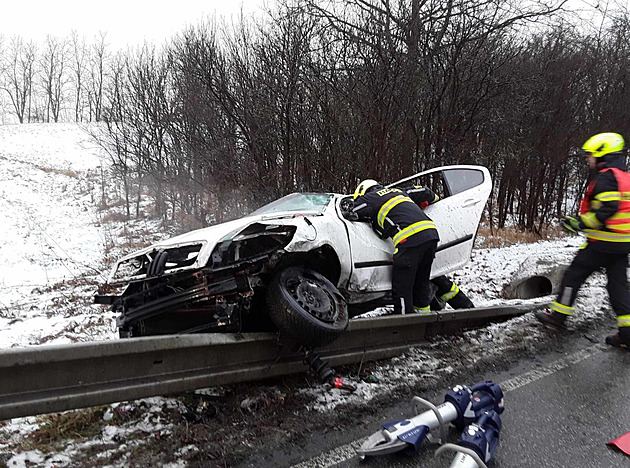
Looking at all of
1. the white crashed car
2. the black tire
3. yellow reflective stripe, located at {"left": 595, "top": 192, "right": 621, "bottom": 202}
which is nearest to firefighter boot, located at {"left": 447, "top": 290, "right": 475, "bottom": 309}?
the white crashed car

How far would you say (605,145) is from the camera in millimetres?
4250

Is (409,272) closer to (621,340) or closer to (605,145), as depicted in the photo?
(621,340)

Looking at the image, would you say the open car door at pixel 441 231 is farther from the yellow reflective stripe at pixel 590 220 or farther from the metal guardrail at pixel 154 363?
the yellow reflective stripe at pixel 590 220

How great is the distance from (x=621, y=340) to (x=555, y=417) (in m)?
1.82

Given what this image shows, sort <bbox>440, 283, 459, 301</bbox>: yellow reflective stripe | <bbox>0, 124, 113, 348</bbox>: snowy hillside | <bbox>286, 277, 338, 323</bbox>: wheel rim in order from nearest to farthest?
<bbox>286, 277, 338, 323</bbox>: wheel rim → <bbox>440, 283, 459, 301</bbox>: yellow reflective stripe → <bbox>0, 124, 113, 348</bbox>: snowy hillside

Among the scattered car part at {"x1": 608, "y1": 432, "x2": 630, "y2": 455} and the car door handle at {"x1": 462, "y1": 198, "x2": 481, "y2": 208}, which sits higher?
the car door handle at {"x1": 462, "y1": 198, "x2": 481, "y2": 208}

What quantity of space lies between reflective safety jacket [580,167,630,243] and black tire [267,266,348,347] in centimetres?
265

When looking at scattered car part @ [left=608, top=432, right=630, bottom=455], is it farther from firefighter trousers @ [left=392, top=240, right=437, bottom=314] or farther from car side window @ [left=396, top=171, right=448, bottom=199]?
car side window @ [left=396, top=171, right=448, bottom=199]

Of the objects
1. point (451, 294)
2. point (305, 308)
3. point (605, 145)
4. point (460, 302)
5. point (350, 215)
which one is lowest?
point (460, 302)

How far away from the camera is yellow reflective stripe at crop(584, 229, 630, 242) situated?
13.9ft

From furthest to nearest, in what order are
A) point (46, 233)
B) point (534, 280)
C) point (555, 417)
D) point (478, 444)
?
1. point (46, 233)
2. point (534, 280)
3. point (555, 417)
4. point (478, 444)

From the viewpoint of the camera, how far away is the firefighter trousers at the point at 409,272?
4.07 m

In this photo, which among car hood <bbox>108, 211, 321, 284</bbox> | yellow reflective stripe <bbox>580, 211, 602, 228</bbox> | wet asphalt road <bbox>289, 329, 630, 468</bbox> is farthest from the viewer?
yellow reflective stripe <bbox>580, 211, 602, 228</bbox>

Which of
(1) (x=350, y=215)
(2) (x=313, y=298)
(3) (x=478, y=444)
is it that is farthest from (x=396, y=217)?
(3) (x=478, y=444)
